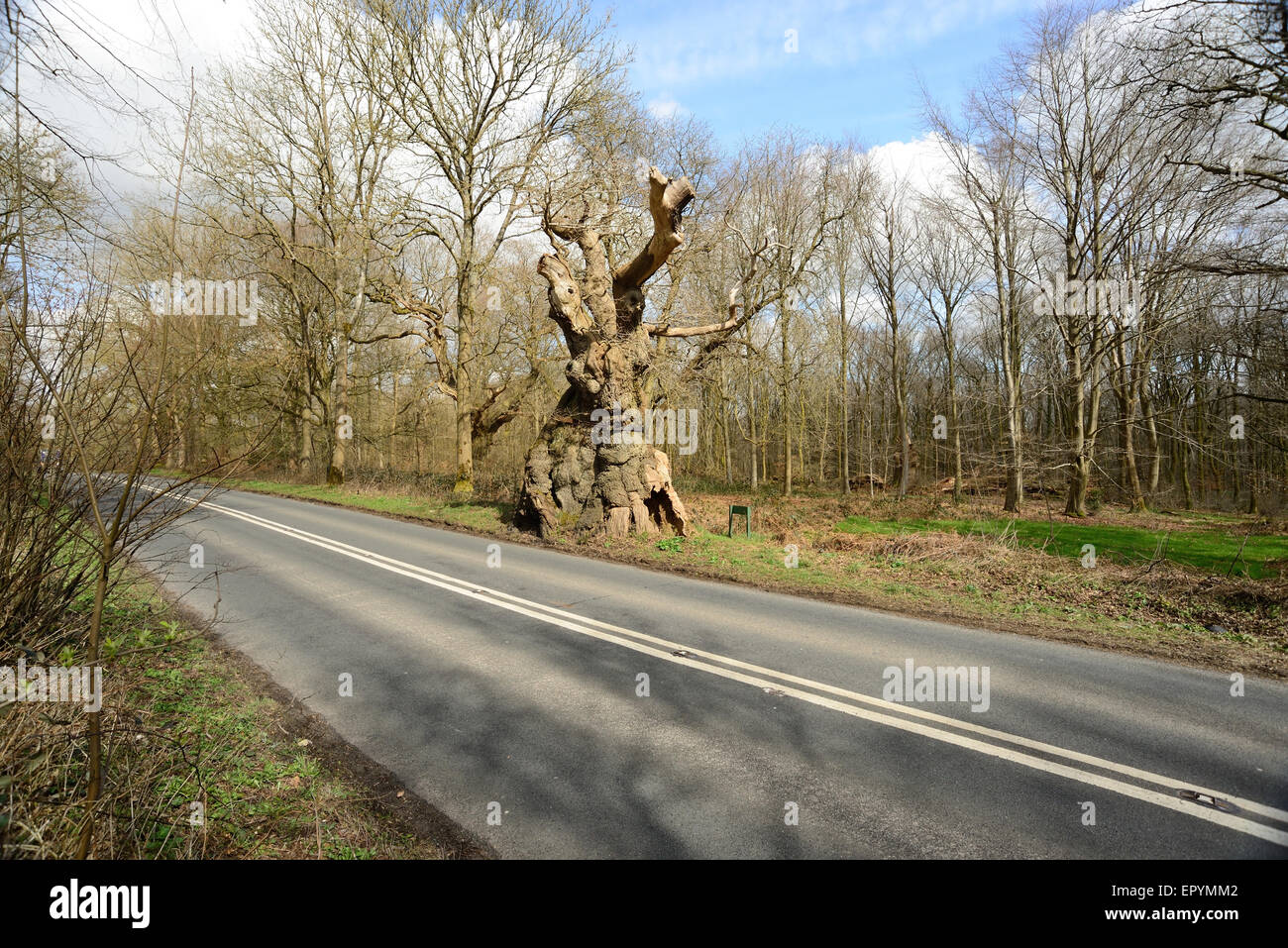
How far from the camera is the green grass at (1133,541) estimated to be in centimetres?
1108

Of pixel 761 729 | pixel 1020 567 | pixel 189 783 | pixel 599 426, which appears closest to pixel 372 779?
pixel 189 783

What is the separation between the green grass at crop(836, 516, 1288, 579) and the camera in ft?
36.3

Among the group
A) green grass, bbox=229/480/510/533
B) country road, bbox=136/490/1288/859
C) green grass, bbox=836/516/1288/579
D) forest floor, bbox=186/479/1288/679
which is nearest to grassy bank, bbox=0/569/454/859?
country road, bbox=136/490/1288/859

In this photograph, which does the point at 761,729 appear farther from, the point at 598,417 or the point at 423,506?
the point at 423,506

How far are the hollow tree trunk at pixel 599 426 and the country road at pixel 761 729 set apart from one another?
4.98 meters

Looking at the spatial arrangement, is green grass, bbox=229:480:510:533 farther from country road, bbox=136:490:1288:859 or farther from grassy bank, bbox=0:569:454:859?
grassy bank, bbox=0:569:454:859

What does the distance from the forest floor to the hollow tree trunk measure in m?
0.77

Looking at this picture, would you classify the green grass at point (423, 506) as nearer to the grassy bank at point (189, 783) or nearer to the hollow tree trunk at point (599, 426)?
the hollow tree trunk at point (599, 426)

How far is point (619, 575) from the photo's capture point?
403 inches

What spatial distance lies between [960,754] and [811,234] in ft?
70.4

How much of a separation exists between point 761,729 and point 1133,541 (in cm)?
1429

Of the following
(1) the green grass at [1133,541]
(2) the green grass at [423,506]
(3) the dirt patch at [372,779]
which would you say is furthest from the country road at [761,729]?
(2) the green grass at [423,506]
